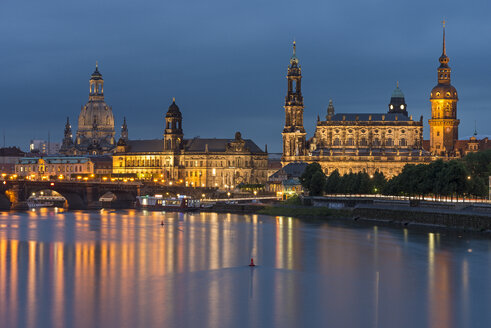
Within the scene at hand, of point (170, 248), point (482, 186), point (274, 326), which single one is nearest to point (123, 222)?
point (170, 248)

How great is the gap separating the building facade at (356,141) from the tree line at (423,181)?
3125 cm

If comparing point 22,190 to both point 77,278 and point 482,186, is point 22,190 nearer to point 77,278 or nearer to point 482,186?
point 482,186

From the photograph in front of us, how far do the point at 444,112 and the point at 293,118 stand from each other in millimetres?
30435

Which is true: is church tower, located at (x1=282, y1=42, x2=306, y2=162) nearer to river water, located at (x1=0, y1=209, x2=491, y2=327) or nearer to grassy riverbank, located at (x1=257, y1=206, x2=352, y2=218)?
grassy riverbank, located at (x1=257, y1=206, x2=352, y2=218)

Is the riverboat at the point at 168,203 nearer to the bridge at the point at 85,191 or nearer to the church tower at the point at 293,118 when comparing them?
the bridge at the point at 85,191

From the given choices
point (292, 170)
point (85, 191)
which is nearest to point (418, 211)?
point (292, 170)

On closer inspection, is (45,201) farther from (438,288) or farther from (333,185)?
(438,288)

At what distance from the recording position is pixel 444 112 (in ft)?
595

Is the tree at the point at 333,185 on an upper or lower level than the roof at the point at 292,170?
lower

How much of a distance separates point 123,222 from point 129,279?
55.1 metres

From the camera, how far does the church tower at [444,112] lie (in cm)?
18050

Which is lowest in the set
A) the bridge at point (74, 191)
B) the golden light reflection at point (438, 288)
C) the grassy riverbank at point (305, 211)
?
the golden light reflection at point (438, 288)

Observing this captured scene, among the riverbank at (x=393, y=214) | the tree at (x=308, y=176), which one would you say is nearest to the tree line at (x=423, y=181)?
the tree at (x=308, y=176)

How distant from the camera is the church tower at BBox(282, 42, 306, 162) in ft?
596
